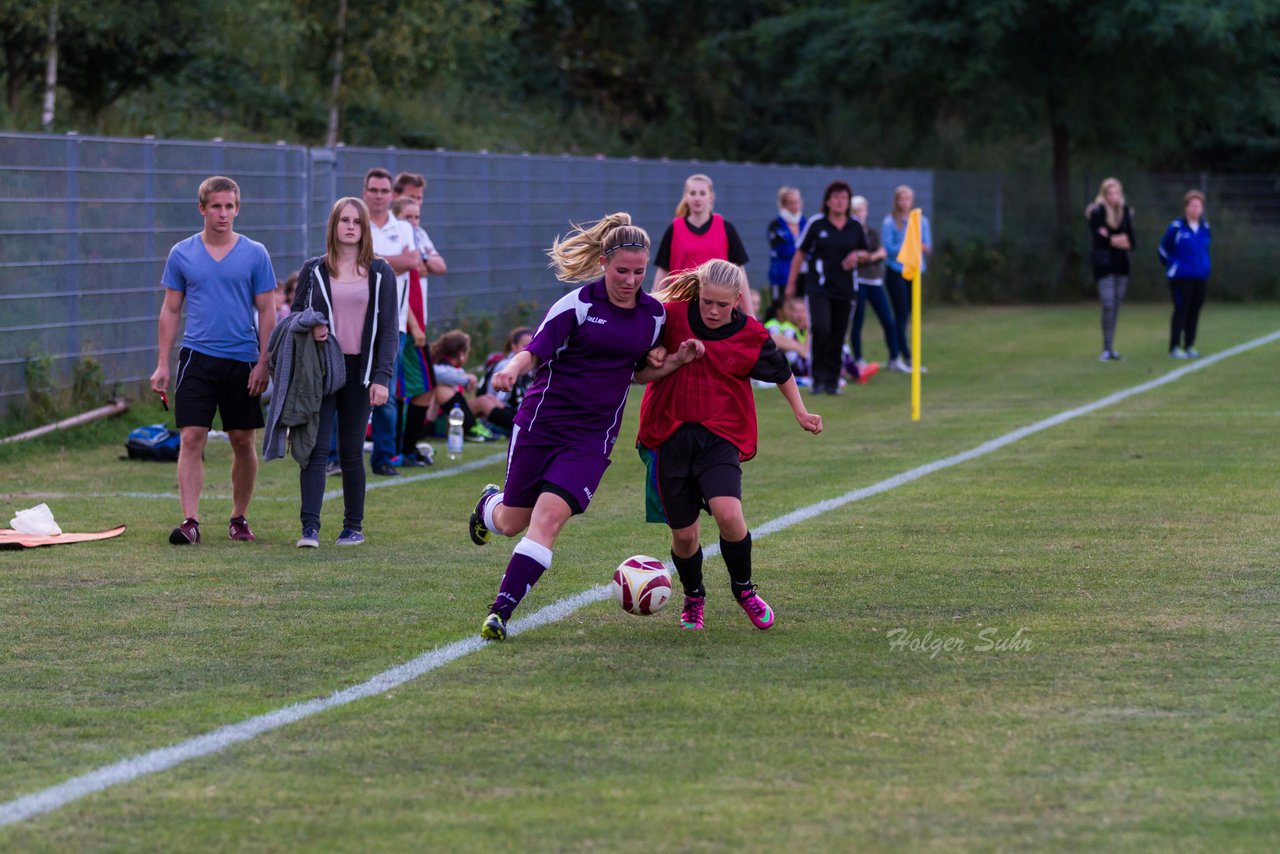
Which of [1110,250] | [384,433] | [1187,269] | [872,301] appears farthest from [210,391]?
[1187,269]

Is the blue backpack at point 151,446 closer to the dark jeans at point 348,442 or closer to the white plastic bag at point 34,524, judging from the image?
the white plastic bag at point 34,524

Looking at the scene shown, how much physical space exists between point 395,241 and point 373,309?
10.2 feet

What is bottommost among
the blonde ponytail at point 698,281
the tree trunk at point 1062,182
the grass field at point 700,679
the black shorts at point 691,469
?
the grass field at point 700,679

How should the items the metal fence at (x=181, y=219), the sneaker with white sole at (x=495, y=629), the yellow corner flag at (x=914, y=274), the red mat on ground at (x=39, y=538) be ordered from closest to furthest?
the sneaker with white sole at (x=495, y=629) → the red mat on ground at (x=39, y=538) → the metal fence at (x=181, y=219) → the yellow corner flag at (x=914, y=274)

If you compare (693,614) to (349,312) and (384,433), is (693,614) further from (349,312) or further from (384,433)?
(384,433)

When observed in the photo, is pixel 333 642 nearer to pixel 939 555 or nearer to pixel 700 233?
pixel 939 555

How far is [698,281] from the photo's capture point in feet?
24.0

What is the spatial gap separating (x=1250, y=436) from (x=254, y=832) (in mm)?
11000

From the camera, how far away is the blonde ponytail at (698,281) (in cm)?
718

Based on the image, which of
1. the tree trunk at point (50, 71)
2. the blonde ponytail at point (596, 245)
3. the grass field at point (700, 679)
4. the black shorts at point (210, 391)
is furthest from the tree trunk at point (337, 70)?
the blonde ponytail at point (596, 245)

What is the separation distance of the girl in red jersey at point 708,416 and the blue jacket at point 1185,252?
1596 cm

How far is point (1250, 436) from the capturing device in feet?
46.0

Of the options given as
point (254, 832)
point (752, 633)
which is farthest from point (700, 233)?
point (254, 832)

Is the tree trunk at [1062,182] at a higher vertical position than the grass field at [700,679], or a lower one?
higher
